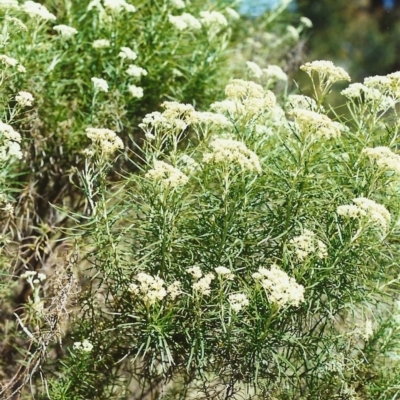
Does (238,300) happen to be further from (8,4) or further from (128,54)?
(8,4)

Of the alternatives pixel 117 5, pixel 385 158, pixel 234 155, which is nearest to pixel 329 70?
pixel 385 158

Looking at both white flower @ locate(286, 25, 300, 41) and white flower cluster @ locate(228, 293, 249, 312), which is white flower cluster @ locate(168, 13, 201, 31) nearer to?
white flower @ locate(286, 25, 300, 41)

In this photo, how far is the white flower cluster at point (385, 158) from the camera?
203cm

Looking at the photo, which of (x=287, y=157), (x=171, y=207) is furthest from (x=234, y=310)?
(x=287, y=157)

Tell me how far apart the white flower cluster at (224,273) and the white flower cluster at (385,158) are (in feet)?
1.76

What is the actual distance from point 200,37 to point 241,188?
171 centimetres

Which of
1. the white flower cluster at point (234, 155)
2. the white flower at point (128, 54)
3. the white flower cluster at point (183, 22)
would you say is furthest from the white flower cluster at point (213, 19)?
the white flower cluster at point (234, 155)

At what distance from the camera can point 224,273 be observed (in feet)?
6.70

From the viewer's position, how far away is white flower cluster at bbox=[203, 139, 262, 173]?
2.02 metres

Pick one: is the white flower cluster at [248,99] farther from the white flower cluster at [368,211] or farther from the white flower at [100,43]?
the white flower at [100,43]

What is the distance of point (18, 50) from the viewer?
9.94 ft

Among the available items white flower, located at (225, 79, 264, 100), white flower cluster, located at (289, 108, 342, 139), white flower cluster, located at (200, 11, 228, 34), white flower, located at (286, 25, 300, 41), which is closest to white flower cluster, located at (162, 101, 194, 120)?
white flower, located at (225, 79, 264, 100)

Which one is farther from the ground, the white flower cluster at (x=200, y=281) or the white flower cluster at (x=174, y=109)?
the white flower cluster at (x=174, y=109)

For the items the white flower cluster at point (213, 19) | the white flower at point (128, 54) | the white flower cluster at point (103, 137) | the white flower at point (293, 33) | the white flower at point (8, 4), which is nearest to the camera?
the white flower cluster at point (103, 137)
